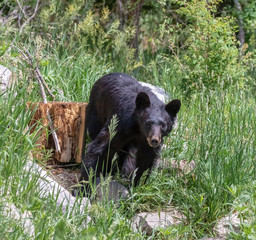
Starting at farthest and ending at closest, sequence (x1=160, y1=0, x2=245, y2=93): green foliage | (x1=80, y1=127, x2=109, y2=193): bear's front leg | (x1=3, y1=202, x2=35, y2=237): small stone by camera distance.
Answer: (x1=160, y1=0, x2=245, y2=93): green foliage
(x1=80, y1=127, x2=109, y2=193): bear's front leg
(x1=3, y1=202, x2=35, y2=237): small stone

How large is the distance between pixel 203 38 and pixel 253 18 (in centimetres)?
244

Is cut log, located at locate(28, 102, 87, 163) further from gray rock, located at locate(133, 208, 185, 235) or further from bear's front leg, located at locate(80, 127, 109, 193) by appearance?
gray rock, located at locate(133, 208, 185, 235)

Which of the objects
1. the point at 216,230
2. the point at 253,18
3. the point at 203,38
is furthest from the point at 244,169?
the point at 253,18

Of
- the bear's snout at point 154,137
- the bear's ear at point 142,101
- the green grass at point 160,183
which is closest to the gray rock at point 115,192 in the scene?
the green grass at point 160,183

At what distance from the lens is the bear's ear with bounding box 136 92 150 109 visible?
5.31 m

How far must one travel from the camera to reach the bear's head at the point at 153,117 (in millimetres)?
5164

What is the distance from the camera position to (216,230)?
16.2 ft

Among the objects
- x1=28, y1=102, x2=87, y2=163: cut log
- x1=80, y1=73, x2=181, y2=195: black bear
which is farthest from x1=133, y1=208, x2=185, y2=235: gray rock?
x1=28, y1=102, x2=87, y2=163: cut log

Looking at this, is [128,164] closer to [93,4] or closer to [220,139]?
[220,139]

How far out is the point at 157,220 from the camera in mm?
5121

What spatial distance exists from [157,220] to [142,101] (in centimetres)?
124

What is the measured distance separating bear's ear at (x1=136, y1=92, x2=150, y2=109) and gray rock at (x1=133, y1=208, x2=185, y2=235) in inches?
44.8

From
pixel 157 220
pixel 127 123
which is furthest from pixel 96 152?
pixel 157 220

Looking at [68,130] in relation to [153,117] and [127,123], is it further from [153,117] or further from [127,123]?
[153,117]
